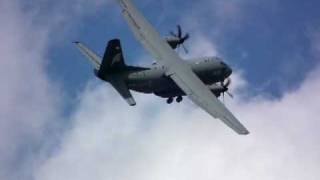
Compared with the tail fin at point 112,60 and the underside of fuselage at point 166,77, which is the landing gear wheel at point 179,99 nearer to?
the underside of fuselage at point 166,77

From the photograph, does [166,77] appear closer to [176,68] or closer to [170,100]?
[176,68]

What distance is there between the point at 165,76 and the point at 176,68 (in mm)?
2380

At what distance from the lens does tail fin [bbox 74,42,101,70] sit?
99938 millimetres

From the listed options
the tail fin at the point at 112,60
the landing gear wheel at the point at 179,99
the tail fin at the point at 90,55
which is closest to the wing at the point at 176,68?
the landing gear wheel at the point at 179,99

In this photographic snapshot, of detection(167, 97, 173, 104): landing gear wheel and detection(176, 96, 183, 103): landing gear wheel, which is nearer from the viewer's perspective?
detection(167, 97, 173, 104): landing gear wheel

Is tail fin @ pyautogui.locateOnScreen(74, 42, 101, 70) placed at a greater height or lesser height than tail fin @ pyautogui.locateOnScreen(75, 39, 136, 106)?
greater

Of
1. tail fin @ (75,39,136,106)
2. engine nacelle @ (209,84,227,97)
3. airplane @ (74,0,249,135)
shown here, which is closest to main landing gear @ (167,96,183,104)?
airplane @ (74,0,249,135)

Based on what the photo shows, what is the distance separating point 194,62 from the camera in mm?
100750

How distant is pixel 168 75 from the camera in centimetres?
9800

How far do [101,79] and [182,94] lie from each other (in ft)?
42.5

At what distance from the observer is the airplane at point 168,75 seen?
9525 cm

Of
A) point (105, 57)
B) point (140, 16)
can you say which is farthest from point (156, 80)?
point (140, 16)

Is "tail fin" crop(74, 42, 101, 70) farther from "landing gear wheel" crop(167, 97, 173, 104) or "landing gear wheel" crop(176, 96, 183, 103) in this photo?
"landing gear wheel" crop(176, 96, 183, 103)

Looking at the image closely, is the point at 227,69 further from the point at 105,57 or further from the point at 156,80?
the point at 105,57
